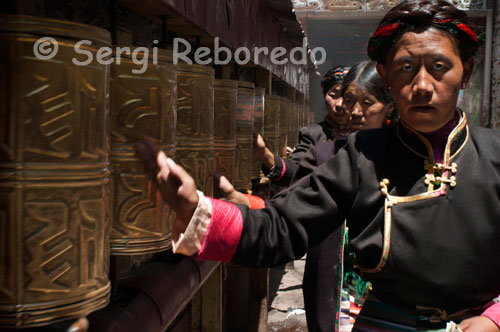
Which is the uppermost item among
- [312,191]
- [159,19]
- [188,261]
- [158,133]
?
[159,19]

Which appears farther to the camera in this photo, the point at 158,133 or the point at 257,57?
the point at 257,57

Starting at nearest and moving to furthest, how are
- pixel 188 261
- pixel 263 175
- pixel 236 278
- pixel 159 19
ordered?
pixel 159 19
pixel 188 261
pixel 263 175
pixel 236 278

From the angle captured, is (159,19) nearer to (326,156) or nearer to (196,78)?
(196,78)

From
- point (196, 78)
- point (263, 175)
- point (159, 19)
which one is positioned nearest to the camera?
point (196, 78)

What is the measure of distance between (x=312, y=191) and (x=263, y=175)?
1918mm

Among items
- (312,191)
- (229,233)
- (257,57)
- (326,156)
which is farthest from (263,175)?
(229,233)

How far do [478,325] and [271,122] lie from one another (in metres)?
2.40

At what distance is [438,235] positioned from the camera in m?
1.38

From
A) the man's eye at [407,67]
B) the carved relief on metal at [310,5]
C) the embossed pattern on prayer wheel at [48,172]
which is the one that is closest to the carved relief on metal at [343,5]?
the carved relief on metal at [310,5]

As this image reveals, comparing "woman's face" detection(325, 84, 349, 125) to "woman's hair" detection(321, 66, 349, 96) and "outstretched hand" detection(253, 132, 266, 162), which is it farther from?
"outstretched hand" detection(253, 132, 266, 162)

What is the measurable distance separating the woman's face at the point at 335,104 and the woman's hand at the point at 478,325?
7.77 ft

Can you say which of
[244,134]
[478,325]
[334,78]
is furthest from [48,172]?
[334,78]

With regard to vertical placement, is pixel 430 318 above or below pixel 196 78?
below

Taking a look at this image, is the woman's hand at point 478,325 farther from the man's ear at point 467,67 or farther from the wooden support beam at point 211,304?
the wooden support beam at point 211,304
